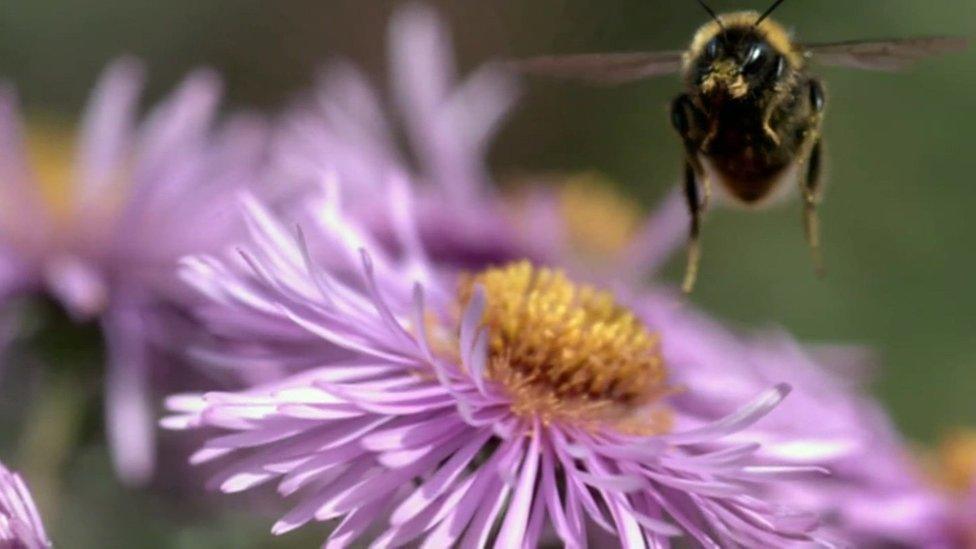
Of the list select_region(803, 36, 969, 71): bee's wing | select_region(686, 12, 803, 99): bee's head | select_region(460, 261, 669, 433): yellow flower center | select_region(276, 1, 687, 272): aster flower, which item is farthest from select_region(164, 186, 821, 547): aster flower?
select_region(276, 1, 687, 272): aster flower

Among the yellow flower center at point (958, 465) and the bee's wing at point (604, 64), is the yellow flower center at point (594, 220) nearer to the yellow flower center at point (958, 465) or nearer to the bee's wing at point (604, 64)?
the yellow flower center at point (958, 465)

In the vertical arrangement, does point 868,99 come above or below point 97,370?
above

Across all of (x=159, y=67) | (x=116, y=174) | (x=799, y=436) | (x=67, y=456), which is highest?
(x=159, y=67)

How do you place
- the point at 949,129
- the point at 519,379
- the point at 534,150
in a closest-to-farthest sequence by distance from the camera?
the point at 519,379 < the point at 949,129 < the point at 534,150

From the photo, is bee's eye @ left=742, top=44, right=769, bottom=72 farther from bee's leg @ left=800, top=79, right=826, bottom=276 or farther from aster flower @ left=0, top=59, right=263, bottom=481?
aster flower @ left=0, top=59, right=263, bottom=481

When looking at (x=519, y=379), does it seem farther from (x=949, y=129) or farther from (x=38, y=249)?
(x=949, y=129)

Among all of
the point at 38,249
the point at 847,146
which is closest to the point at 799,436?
the point at 38,249
